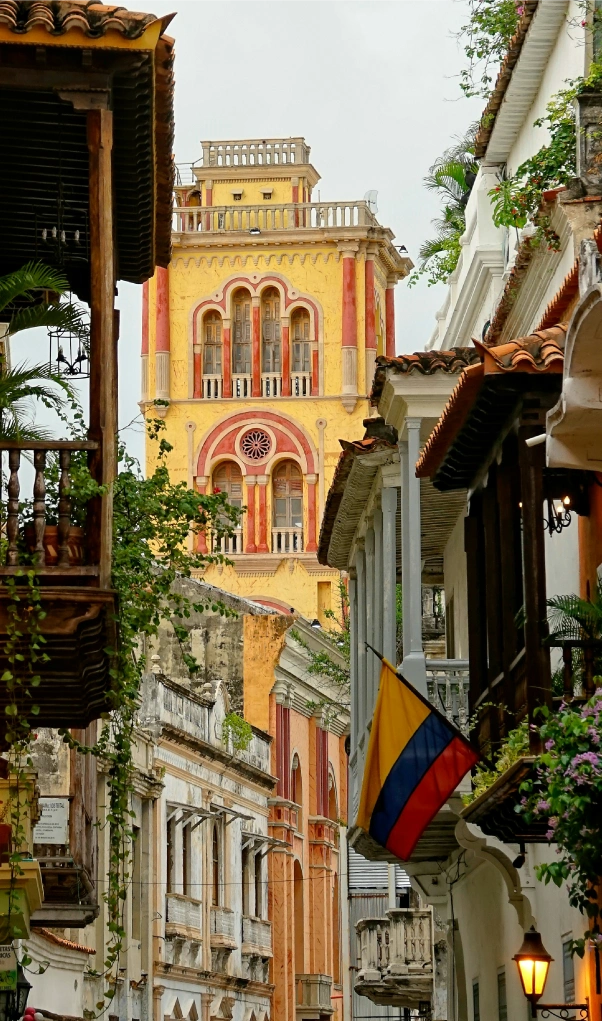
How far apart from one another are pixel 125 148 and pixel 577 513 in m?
3.96

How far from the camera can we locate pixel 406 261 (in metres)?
71.6

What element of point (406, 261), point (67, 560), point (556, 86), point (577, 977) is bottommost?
point (577, 977)

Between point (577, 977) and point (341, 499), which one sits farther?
point (341, 499)

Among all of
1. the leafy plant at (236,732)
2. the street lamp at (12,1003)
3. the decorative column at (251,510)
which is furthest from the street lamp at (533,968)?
the decorative column at (251,510)

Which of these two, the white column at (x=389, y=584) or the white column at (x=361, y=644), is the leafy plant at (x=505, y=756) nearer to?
the white column at (x=389, y=584)

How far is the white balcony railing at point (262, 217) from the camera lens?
226 ft

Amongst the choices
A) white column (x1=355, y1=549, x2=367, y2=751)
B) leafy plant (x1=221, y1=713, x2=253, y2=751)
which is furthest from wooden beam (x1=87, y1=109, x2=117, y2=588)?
leafy plant (x1=221, y1=713, x2=253, y2=751)

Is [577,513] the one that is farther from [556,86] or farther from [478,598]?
[556,86]

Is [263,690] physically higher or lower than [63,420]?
higher

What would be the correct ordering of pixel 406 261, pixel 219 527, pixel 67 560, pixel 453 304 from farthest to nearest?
pixel 406 261 < pixel 453 304 < pixel 219 527 < pixel 67 560

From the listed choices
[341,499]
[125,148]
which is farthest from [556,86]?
[125,148]

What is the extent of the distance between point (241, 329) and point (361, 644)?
47677 mm

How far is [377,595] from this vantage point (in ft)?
68.8

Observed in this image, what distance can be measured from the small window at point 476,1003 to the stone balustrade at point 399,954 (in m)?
7.78
